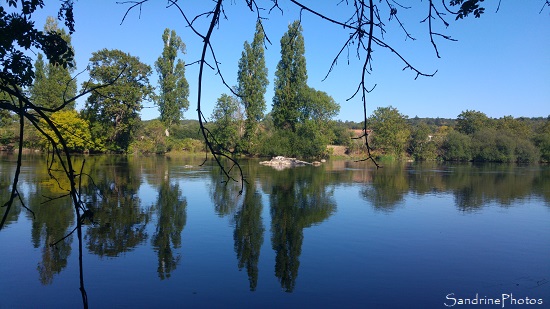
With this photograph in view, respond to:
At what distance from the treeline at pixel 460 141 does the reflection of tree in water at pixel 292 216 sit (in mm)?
38527

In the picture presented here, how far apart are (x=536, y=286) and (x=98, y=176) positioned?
20.9 m

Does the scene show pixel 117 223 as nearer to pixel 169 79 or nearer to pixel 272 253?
pixel 272 253

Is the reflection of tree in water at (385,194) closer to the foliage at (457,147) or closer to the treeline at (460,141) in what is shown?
the treeline at (460,141)

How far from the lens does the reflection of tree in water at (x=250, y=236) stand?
8.30 m

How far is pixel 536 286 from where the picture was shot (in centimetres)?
759

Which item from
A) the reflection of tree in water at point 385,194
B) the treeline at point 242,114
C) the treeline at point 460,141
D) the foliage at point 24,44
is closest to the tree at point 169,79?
the treeline at point 242,114

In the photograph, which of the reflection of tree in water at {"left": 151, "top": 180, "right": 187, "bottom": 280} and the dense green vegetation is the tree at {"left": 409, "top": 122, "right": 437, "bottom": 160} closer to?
the dense green vegetation

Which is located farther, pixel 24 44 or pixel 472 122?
pixel 472 122

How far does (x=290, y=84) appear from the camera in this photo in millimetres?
48094

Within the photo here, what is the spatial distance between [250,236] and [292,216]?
9.92 feet

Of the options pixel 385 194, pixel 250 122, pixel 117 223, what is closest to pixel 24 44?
pixel 117 223

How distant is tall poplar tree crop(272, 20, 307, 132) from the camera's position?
4738 cm

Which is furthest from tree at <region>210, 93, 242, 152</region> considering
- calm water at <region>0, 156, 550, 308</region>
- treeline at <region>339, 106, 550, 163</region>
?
calm water at <region>0, 156, 550, 308</region>

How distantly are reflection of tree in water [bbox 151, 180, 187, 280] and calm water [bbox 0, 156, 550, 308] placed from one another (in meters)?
0.03
